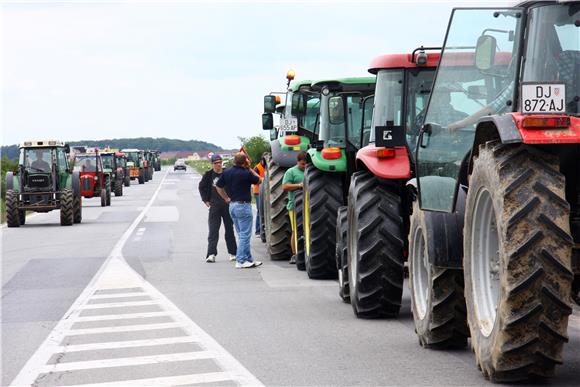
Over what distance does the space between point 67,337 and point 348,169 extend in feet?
18.5

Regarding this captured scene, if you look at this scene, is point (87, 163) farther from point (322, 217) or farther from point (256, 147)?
point (322, 217)

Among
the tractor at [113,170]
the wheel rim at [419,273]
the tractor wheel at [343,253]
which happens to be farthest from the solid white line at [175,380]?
the tractor at [113,170]

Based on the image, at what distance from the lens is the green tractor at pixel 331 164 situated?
15.4 meters

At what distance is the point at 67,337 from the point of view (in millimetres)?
11016

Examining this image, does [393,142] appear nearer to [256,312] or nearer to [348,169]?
[256,312]

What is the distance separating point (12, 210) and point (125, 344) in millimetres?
22853

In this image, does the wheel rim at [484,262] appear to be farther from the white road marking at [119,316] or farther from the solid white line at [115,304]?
Answer: the solid white line at [115,304]

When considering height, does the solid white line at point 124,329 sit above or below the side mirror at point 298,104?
below

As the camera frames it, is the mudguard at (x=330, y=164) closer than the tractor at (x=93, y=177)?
Yes

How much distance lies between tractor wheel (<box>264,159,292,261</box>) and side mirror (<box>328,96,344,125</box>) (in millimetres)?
3676

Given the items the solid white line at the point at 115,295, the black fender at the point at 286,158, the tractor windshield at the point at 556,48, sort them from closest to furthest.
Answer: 1. the tractor windshield at the point at 556,48
2. the solid white line at the point at 115,295
3. the black fender at the point at 286,158

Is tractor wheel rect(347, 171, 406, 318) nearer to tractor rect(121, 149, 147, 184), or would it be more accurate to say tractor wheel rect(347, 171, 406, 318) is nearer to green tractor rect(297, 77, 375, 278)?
green tractor rect(297, 77, 375, 278)

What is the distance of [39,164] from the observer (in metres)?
33.5

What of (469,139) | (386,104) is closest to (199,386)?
(469,139)
